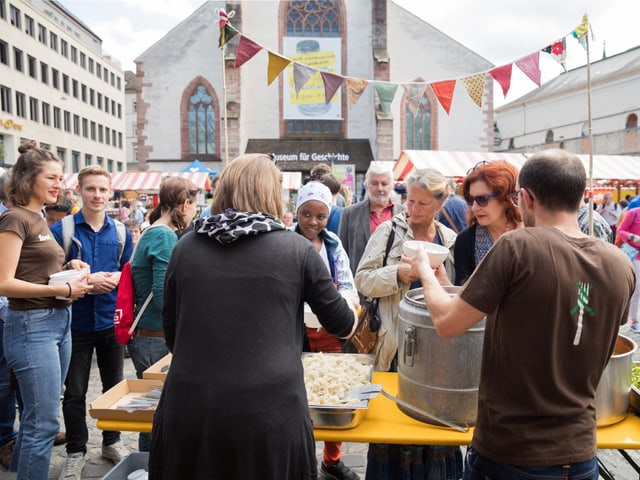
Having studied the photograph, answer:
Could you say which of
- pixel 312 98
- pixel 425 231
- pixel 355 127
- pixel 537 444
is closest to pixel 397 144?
pixel 355 127

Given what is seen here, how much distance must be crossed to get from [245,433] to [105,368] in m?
2.37

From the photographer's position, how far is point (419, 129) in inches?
1070

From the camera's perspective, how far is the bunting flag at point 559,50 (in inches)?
248

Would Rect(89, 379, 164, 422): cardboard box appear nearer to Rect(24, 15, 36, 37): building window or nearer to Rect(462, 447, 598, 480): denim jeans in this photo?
Rect(462, 447, 598, 480): denim jeans

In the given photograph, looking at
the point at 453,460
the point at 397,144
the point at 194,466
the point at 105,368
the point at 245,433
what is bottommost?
the point at 453,460

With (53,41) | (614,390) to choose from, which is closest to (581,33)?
(614,390)

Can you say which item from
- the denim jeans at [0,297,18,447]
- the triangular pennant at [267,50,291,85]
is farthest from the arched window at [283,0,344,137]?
the denim jeans at [0,297,18,447]

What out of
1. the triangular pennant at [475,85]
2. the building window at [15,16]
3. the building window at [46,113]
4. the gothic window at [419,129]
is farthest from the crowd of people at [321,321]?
the building window at [46,113]

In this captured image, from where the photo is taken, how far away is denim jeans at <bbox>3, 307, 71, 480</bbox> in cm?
272

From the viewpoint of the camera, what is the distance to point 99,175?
349 cm

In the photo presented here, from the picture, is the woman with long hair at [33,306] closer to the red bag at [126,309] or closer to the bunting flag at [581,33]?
the red bag at [126,309]

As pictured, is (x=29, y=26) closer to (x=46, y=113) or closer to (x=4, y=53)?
(x=4, y=53)

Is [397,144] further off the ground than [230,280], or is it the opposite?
[397,144]

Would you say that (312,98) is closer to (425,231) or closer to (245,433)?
(425,231)
